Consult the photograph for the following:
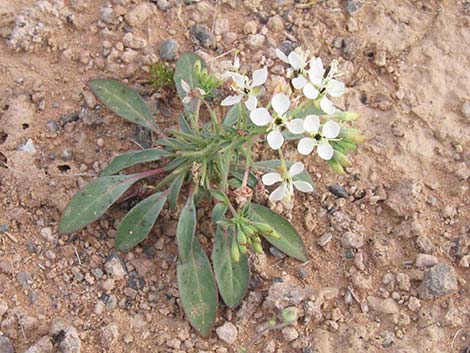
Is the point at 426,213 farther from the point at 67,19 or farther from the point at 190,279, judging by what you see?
the point at 67,19

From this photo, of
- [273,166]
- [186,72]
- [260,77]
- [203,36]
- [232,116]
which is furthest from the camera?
[203,36]

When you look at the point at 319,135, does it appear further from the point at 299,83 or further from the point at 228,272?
the point at 228,272

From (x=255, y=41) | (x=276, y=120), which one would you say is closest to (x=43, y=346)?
(x=276, y=120)

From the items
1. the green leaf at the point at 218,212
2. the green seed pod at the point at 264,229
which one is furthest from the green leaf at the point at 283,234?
the green seed pod at the point at 264,229

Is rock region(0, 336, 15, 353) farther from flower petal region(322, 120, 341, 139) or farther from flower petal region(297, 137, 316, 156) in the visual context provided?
flower petal region(322, 120, 341, 139)

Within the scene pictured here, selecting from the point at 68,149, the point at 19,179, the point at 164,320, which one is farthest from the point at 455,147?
the point at 19,179

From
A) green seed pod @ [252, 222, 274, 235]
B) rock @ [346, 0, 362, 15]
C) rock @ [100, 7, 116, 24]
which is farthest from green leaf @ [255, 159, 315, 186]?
rock @ [100, 7, 116, 24]
